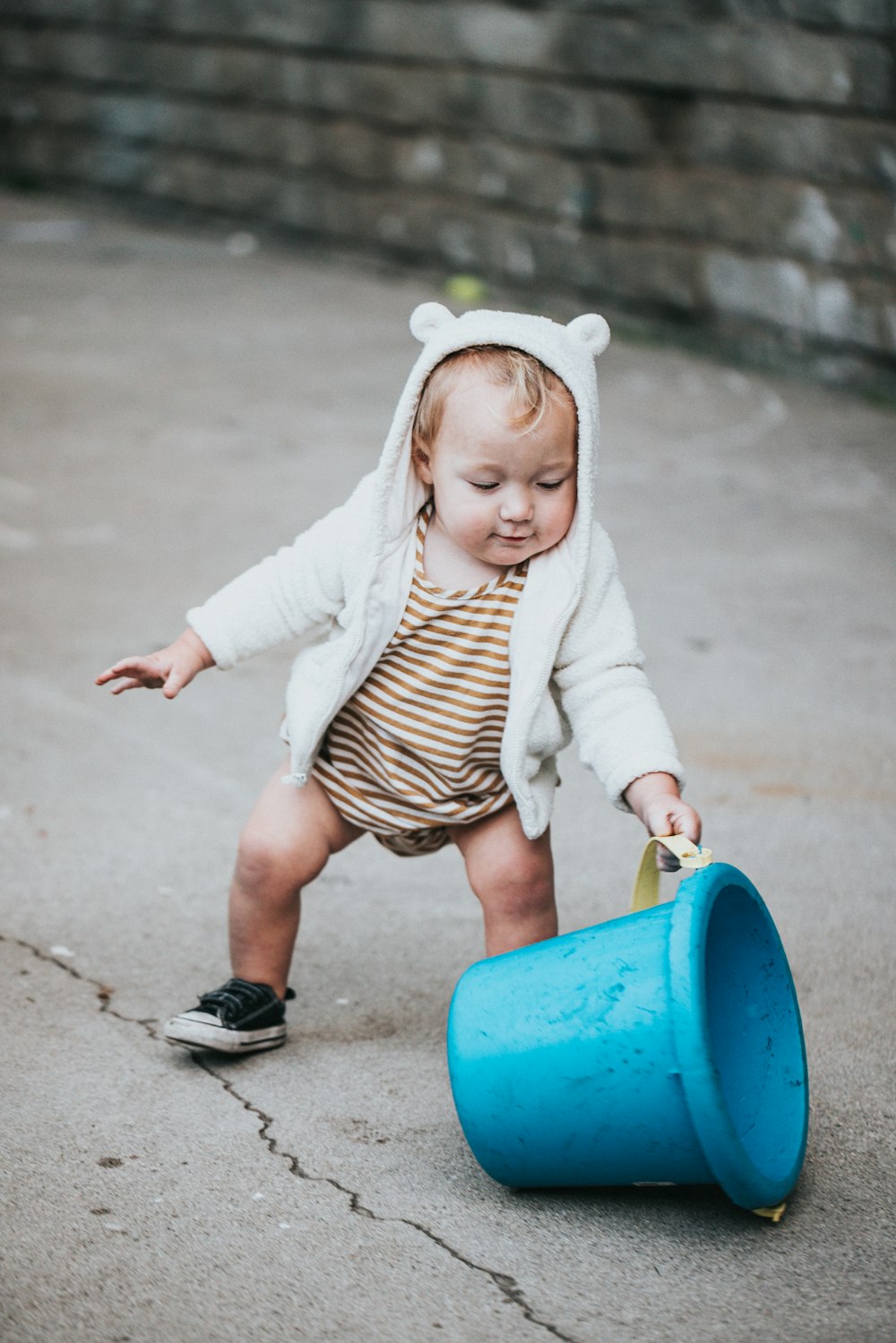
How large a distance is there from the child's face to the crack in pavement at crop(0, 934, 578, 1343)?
Result: 0.86 meters

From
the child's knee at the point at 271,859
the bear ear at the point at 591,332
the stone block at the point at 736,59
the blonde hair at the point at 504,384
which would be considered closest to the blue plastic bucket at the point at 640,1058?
the child's knee at the point at 271,859

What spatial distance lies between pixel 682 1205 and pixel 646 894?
1.34ft

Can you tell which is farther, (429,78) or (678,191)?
(429,78)

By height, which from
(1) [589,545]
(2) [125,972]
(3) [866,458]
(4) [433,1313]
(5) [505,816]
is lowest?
(3) [866,458]

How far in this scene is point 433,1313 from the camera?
185 cm

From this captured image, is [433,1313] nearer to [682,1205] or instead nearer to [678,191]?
[682,1205]

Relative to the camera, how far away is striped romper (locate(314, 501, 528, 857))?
2373mm

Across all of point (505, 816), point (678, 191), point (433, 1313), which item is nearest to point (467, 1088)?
point (433, 1313)

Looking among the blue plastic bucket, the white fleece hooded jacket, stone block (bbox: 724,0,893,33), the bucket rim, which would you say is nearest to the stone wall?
stone block (bbox: 724,0,893,33)

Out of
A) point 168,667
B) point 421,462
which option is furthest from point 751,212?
point 168,667

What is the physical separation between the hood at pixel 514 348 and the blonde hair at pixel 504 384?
0.5 inches

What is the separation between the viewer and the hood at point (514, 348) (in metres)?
→ 2.29

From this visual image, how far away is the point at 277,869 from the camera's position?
8.01 ft

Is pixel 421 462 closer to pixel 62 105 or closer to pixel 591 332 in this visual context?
pixel 591 332
